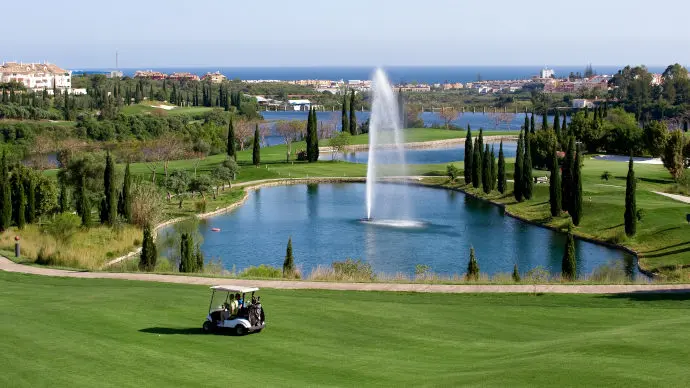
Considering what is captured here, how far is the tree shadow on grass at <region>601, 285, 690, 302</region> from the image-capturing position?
2489cm

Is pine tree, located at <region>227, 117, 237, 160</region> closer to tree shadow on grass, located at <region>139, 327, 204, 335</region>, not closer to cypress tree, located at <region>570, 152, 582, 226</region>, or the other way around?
cypress tree, located at <region>570, 152, 582, 226</region>

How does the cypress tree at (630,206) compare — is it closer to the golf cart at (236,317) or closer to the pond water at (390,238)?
the pond water at (390,238)

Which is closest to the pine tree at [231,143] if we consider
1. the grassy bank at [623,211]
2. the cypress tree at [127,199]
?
the grassy bank at [623,211]

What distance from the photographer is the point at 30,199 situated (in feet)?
156

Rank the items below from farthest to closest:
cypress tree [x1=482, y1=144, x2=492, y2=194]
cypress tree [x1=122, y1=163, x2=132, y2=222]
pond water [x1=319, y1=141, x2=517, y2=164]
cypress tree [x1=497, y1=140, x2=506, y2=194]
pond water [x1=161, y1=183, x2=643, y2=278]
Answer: pond water [x1=319, y1=141, x2=517, y2=164], cypress tree [x1=482, y1=144, x2=492, y2=194], cypress tree [x1=497, y1=140, x2=506, y2=194], cypress tree [x1=122, y1=163, x2=132, y2=222], pond water [x1=161, y1=183, x2=643, y2=278]

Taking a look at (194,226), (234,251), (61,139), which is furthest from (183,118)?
(234,251)

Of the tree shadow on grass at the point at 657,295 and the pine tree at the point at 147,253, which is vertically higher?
the tree shadow on grass at the point at 657,295

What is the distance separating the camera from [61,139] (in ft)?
333

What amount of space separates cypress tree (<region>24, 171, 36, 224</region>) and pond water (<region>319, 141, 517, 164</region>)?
50639 mm

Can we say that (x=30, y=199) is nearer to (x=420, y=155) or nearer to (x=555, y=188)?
(x=555, y=188)

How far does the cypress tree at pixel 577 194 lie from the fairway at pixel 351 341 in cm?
2656

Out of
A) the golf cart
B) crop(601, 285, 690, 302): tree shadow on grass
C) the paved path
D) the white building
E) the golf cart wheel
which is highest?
the white building

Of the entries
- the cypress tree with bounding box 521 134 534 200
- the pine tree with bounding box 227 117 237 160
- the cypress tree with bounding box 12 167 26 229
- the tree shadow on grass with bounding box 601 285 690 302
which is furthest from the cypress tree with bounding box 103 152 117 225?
the pine tree with bounding box 227 117 237 160

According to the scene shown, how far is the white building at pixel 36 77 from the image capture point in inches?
6740
